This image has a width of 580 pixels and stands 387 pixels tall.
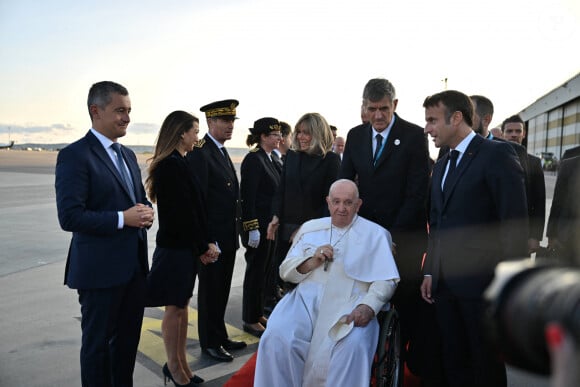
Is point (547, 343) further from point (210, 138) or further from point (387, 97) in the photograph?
point (210, 138)

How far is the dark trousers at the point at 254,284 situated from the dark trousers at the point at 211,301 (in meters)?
0.61

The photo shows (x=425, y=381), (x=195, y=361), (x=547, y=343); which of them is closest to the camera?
(x=547, y=343)

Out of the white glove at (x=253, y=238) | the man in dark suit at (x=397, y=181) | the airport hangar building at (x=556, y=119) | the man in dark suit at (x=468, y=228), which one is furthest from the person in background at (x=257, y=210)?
the airport hangar building at (x=556, y=119)

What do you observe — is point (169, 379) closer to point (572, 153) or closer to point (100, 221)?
point (100, 221)

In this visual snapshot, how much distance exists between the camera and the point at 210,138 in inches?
165

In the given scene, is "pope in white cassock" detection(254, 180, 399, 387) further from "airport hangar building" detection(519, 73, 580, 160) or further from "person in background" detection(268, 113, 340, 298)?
"airport hangar building" detection(519, 73, 580, 160)

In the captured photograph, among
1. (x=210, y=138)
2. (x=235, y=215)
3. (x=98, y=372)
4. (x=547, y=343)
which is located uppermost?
(x=210, y=138)

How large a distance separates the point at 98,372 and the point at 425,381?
215 cm

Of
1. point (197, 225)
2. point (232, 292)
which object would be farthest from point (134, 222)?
point (232, 292)

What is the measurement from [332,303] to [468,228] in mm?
1010

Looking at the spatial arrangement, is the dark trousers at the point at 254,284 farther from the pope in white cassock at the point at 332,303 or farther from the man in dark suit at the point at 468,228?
the man in dark suit at the point at 468,228

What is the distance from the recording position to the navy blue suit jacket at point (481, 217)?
2617 mm

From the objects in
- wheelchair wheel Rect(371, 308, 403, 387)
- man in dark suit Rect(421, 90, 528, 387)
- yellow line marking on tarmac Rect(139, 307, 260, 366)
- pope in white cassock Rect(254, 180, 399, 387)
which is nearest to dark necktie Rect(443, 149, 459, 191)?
man in dark suit Rect(421, 90, 528, 387)

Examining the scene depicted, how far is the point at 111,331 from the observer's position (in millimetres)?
2938
